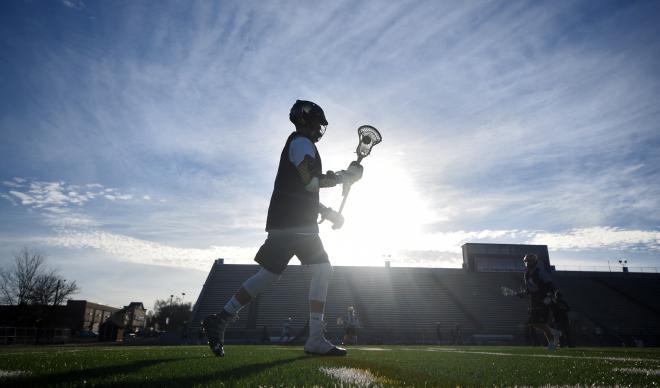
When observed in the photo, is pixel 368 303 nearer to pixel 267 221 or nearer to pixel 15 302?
pixel 267 221

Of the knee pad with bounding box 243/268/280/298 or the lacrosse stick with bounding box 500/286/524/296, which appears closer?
the knee pad with bounding box 243/268/280/298

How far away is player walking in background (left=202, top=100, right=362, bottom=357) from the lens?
3.89 m

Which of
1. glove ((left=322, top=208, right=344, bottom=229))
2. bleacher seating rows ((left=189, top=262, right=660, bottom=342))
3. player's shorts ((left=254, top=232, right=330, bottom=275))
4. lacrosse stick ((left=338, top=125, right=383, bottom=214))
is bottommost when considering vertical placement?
bleacher seating rows ((left=189, top=262, right=660, bottom=342))

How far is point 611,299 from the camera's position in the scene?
36.2m

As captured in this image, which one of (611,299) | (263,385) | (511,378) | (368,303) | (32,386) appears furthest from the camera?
(611,299)

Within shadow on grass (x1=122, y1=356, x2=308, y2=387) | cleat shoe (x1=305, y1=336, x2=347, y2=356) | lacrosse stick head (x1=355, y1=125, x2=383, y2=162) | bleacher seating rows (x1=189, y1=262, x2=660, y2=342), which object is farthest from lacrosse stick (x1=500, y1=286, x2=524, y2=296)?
bleacher seating rows (x1=189, y1=262, x2=660, y2=342)

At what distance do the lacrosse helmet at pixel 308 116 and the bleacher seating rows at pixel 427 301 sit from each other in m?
25.3

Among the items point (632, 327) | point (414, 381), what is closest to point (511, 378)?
point (414, 381)

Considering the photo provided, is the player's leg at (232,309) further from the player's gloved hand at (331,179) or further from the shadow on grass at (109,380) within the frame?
the shadow on grass at (109,380)

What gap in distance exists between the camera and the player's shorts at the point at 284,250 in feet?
12.8

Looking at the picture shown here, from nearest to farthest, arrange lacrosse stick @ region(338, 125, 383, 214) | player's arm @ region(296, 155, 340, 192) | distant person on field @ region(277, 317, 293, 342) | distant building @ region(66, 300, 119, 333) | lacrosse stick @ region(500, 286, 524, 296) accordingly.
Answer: player's arm @ region(296, 155, 340, 192)
lacrosse stick @ region(338, 125, 383, 214)
lacrosse stick @ region(500, 286, 524, 296)
distant person on field @ region(277, 317, 293, 342)
distant building @ region(66, 300, 119, 333)

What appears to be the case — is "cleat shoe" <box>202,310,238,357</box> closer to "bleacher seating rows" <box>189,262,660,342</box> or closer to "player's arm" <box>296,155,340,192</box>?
"player's arm" <box>296,155,340,192</box>

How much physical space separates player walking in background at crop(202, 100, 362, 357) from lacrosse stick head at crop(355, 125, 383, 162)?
0.51m

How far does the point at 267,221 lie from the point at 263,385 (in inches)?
88.1
